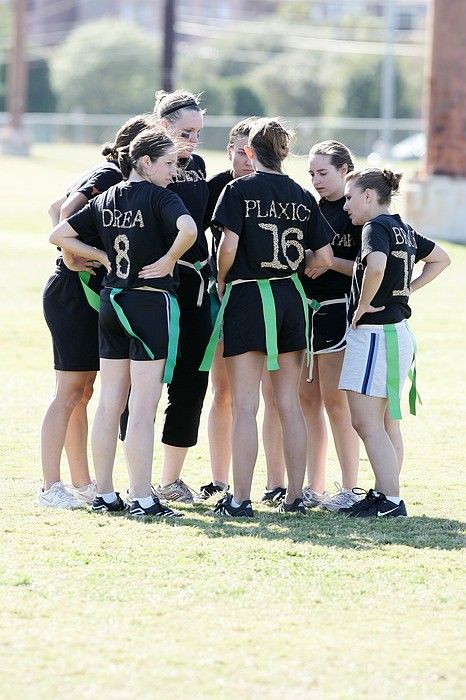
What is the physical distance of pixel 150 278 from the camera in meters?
6.34

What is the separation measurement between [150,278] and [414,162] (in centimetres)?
5135

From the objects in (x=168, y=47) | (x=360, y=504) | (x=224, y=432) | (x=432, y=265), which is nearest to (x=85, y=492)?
(x=224, y=432)

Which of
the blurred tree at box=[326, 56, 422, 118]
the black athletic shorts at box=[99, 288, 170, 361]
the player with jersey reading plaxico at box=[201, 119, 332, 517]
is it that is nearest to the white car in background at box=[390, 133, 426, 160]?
the blurred tree at box=[326, 56, 422, 118]

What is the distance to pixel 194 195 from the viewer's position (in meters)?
6.86

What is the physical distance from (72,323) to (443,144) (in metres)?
18.9

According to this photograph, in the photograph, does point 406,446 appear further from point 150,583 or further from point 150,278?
point 150,583

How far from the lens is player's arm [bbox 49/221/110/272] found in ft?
21.1

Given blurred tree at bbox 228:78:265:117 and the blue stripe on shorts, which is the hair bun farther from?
blurred tree at bbox 228:78:265:117

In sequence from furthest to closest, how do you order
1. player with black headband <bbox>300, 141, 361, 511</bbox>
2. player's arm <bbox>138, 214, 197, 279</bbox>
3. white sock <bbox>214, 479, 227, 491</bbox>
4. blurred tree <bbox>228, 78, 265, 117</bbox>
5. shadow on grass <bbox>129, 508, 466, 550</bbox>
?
blurred tree <bbox>228, 78, 265, 117</bbox>, white sock <bbox>214, 479, 227, 491</bbox>, player with black headband <bbox>300, 141, 361, 511</bbox>, player's arm <bbox>138, 214, 197, 279</bbox>, shadow on grass <bbox>129, 508, 466, 550</bbox>

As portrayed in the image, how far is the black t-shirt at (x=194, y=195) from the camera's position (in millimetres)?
6840

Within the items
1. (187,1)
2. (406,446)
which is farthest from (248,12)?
(406,446)

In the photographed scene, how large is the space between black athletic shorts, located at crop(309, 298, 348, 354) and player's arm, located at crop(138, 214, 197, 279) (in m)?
0.92

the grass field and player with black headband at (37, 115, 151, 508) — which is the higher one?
player with black headband at (37, 115, 151, 508)

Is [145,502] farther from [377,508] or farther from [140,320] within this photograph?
[377,508]
